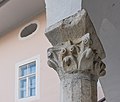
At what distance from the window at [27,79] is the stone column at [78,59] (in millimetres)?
4786

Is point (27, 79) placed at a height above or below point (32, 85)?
above

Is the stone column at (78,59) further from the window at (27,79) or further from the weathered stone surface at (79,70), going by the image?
the window at (27,79)

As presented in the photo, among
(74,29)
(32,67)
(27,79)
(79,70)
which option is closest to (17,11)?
(32,67)

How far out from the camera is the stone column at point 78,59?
2340mm

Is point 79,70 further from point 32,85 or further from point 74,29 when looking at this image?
point 32,85

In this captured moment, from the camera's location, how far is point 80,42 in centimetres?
242

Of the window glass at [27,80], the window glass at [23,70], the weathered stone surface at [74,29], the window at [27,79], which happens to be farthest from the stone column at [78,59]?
the window glass at [23,70]

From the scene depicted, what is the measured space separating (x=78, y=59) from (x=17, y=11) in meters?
5.51

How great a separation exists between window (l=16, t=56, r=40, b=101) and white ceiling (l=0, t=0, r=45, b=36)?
A: 1074 millimetres

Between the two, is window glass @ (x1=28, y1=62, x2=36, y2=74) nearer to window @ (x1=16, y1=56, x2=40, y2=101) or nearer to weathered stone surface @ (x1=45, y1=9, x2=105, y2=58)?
window @ (x1=16, y1=56, x2=40, y2=101)

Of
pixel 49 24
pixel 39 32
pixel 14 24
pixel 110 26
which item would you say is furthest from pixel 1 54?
pixel 49 24

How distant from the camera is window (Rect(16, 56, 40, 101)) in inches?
290

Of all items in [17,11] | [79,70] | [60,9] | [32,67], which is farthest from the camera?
[17,11]

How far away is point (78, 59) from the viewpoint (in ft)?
7.85
